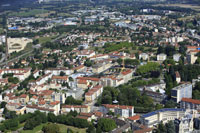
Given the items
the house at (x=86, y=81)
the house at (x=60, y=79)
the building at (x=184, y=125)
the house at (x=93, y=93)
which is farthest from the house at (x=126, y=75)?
the building at (x=184, y=125)

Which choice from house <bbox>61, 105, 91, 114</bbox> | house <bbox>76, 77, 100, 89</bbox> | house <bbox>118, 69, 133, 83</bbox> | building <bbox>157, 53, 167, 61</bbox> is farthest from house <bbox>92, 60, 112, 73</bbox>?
house <bbox>61, 105, 91, 114</bbox>

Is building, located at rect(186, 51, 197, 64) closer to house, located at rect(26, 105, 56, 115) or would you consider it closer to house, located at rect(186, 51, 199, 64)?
house, located at rect(186, 51, 199, 64)

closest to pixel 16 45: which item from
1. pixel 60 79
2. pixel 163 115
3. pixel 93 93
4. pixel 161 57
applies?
pixel 60 79

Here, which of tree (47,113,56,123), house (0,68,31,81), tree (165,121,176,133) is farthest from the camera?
house (0,68,31,81)

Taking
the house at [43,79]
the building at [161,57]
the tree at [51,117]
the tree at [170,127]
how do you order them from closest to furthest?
the tree at [170,127] < the tree at [51,117] < the house at [43,79] < the building at [161,57]

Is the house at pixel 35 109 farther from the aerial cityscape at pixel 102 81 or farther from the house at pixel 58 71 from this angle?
the house at pixel 58 71

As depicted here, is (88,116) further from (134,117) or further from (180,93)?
(180,93)

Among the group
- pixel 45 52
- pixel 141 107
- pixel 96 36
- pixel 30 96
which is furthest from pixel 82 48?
pixel 141 107
